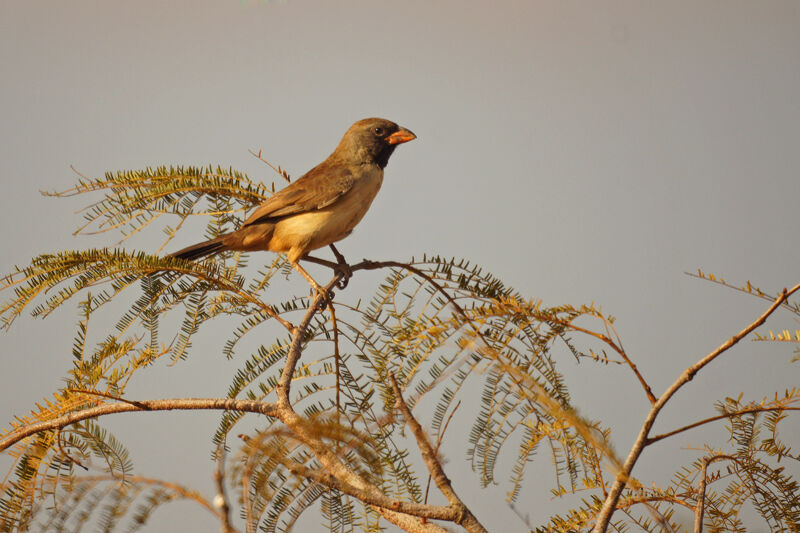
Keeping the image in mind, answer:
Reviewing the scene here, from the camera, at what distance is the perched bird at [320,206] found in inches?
126

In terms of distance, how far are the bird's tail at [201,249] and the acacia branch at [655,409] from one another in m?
2.14

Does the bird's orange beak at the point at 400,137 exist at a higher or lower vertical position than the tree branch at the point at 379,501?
higher

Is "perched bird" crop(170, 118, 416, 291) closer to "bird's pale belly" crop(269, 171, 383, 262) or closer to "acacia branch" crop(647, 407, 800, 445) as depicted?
"bird's pale belly" crop(269, 171, 383, 262)

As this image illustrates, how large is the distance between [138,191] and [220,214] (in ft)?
1.19

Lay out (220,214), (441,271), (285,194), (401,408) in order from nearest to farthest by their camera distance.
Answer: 1. (401,408)
2. (441,271)
3. (220,214)
4. (285,194)

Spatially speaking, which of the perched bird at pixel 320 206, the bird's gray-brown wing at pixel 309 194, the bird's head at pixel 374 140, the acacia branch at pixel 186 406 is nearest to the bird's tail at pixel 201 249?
the perched bird at pixel 320 206

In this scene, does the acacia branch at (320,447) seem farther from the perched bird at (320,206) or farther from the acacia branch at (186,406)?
the perched bird at (320,206)

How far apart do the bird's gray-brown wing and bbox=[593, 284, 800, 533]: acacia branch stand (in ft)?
7.05

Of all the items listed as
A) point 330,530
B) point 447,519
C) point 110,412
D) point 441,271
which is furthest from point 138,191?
point 447,519

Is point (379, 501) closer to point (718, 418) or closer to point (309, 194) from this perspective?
point (718, 418)

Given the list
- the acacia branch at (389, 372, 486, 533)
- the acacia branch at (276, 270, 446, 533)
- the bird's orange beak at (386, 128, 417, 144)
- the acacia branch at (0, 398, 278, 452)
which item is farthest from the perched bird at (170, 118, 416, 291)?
the acacia branch at (389, 372, 486, 533)

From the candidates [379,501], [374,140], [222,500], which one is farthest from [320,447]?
[374,140]

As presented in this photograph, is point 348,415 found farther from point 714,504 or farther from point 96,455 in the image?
point 714,504

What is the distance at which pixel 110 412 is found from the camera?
1.80m
